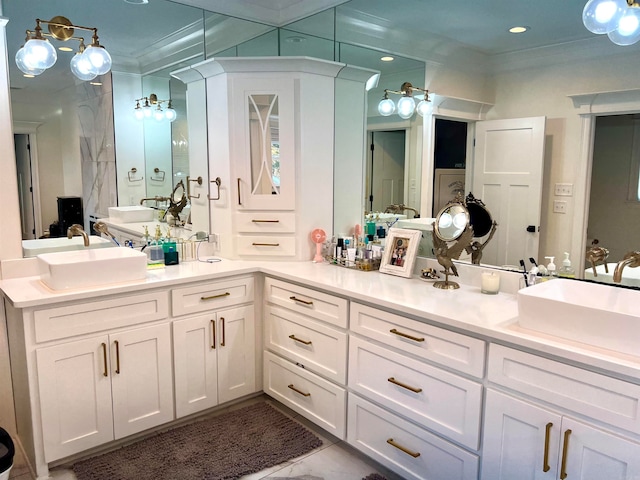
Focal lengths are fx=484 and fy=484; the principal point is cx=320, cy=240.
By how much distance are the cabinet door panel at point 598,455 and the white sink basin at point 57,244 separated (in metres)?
2.47

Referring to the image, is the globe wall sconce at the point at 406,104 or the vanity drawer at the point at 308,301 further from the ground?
the globe wall sconce at the point at 406,104

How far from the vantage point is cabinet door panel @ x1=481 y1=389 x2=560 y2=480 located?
1.65m

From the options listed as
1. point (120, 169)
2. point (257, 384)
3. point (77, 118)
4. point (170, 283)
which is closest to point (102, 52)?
point (77, 118)

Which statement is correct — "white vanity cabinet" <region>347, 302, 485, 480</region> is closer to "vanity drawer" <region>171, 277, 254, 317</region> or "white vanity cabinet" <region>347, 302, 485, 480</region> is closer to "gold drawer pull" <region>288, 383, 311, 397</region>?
"gold drawer pull" <region>288, 383, 311, 397</region>

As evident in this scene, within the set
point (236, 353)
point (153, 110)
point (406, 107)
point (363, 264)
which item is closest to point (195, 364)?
point (236, 353)

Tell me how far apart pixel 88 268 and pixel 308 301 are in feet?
3.59

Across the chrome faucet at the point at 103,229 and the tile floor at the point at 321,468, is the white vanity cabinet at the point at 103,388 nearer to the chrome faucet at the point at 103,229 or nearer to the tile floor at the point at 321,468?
the tile floor at the point at 321,468

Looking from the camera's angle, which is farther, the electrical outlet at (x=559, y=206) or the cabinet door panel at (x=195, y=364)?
the cabinet door panel at (x=195, y=364)

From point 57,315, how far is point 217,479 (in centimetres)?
105

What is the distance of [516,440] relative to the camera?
5.69 ft

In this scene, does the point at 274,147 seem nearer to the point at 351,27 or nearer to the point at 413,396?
the point at 351,27

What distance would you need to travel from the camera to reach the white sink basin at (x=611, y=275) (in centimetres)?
195

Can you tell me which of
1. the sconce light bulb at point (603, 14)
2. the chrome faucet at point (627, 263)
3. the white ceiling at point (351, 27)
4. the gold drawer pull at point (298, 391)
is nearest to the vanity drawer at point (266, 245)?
the gold drawer pull at point (298, 391)

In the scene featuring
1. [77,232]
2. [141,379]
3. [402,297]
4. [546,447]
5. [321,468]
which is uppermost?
[77,232]
